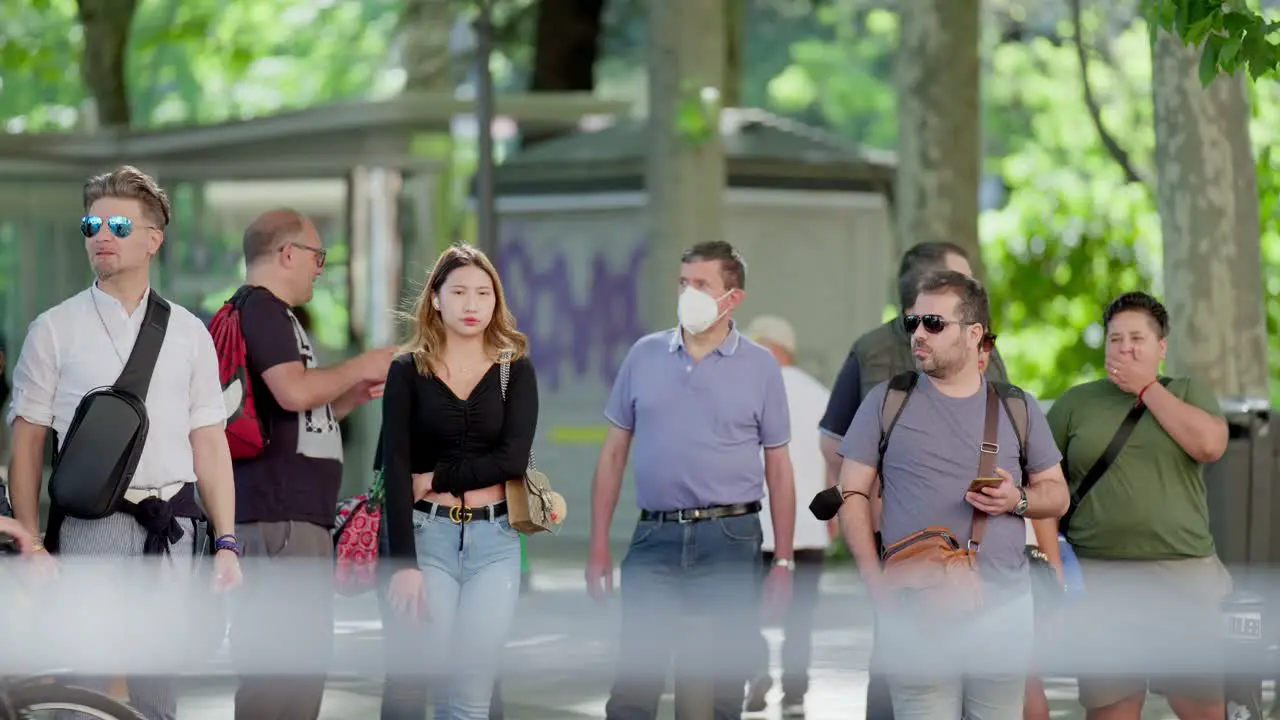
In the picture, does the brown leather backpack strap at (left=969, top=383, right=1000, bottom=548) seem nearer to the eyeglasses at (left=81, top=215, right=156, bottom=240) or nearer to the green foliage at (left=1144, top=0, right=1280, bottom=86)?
the eyeglasses at (left=81, top=215, right=156, bottom=240)

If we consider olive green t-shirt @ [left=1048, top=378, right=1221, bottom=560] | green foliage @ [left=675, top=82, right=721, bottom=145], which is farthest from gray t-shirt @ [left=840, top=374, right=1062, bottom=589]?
green foliage @ [left=675, top=82, right=721, bottom=145]

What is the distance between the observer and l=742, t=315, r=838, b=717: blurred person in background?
10.4 m

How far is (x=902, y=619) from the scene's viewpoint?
6.75 m

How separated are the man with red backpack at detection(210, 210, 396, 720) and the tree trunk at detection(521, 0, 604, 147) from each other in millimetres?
17349

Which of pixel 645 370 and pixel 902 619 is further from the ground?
pixel 645 370

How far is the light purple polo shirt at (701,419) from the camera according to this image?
317 inches

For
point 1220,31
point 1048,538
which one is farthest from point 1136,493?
point 1220,31

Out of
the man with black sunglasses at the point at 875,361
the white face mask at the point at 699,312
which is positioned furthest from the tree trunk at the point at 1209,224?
the white face mask at the point at 699,312

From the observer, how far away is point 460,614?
7223mm

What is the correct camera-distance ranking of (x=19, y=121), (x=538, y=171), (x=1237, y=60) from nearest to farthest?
(x=1237, y=60), (x=538, y=171), (x=19, y=121)

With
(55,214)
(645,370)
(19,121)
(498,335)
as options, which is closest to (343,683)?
(645,370)

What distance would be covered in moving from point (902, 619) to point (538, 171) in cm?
1243

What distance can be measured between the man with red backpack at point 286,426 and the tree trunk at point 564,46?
683 inches

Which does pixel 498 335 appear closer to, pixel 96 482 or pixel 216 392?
pixel 216 392
